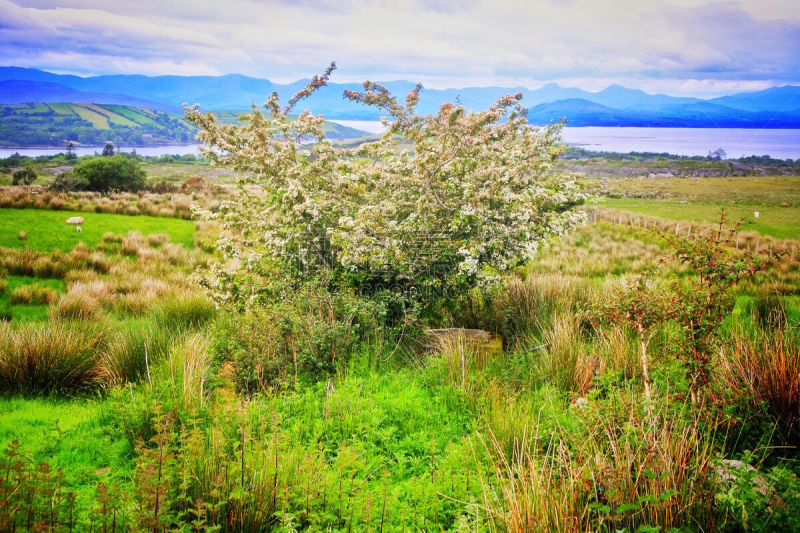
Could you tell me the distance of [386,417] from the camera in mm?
5344

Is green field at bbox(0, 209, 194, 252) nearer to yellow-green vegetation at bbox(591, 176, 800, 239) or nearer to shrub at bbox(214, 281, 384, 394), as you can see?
shrub at bbox(214, 281, 384, 394)

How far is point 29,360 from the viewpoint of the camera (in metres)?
6.59

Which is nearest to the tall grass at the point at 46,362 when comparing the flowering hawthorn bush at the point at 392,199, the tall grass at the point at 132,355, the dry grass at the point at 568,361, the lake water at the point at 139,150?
the tall grass at the point at 132,355

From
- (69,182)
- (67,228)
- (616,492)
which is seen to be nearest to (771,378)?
(616,492)

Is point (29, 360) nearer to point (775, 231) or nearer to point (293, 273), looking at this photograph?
point (293, 273)

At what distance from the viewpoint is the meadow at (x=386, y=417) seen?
129 inches

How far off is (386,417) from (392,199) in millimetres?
5403

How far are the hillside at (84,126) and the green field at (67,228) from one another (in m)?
36.4

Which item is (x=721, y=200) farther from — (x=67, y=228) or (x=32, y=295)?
(x=67, y=228)

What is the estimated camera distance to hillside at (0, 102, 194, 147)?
6119 cm

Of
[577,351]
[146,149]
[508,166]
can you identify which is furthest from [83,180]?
[146,149]

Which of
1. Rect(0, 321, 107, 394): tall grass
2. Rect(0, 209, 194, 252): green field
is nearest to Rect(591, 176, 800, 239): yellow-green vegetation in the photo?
Rect(0, 321, 107, 394): tall grass

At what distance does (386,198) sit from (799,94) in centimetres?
3408

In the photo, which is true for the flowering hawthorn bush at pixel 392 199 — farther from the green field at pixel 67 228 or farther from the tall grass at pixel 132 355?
the green field at pixel 67 228
